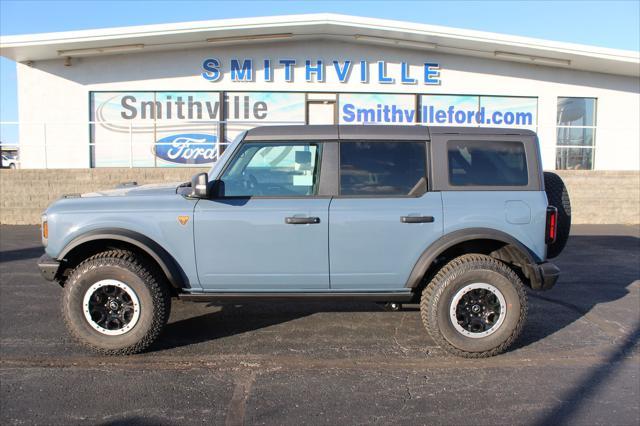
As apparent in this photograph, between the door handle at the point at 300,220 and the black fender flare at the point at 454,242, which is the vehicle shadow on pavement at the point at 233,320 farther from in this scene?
the black fender flare at the point at 454,242

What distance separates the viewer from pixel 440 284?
4039 mm

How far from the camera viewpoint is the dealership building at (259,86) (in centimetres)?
1409

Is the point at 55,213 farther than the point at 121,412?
Yes

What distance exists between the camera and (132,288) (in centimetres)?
397

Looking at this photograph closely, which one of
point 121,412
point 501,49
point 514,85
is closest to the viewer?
point 121,412


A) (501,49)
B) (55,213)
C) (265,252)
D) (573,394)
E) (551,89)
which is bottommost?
(573,394)

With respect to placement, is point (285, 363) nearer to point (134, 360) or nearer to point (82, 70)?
point (134, 360)

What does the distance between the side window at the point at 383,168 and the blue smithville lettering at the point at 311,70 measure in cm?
1098

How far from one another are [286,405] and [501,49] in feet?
45.1

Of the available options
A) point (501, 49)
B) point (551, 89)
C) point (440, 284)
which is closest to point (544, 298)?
point (440, 284)

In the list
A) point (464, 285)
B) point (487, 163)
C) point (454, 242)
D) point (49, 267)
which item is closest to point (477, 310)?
point (464, 285)

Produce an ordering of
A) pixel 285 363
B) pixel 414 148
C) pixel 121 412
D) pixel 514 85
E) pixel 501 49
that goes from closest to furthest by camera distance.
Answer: pixel 121 412 < pixel 285 363 < pixel 414 148 < pixel 501 49 < pixel 514 85

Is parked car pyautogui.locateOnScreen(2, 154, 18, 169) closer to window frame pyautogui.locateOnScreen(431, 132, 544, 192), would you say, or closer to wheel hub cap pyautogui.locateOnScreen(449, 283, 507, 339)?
window frame pyautogui.locateOnScreen(431, 132, 544, 192)

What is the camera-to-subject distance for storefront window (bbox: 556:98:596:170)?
15656 mm
